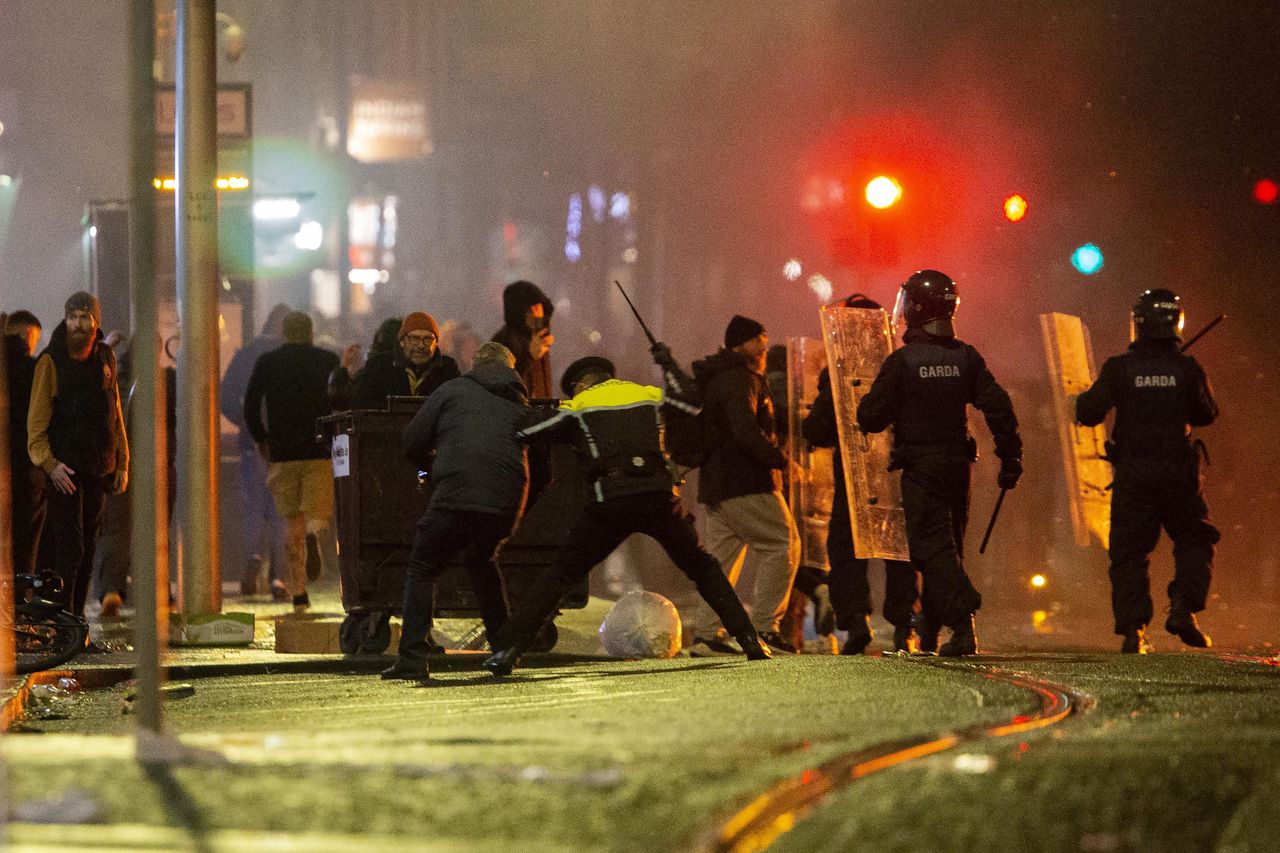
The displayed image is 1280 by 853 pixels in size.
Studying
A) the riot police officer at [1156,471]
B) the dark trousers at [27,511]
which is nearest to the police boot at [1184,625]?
the riot police officer at [1156,471]

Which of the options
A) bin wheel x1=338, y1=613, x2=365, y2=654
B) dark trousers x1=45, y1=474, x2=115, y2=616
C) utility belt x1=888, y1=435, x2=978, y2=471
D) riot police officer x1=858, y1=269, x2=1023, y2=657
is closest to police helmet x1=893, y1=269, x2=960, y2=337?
riot police officer x1=858, y1=269, x2=1023, y2=657

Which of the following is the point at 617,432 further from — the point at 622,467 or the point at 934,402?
the point at 934,402

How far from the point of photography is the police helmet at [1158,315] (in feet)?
36.2

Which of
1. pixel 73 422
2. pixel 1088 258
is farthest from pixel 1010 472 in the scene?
pixel 73 422

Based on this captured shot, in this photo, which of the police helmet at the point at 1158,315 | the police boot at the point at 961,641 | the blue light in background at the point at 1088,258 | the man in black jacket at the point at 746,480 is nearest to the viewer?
the police boot at the point at 961,641

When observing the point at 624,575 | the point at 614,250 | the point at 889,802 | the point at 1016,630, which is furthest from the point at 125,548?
the point at 614,250

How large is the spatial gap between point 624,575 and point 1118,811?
53.5ft

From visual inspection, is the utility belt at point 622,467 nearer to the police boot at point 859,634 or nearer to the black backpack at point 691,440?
the black backpack at point 691,440

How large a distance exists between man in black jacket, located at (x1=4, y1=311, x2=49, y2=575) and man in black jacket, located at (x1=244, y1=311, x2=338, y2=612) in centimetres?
233

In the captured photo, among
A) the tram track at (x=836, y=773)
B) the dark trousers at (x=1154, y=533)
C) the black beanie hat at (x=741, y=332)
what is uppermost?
the black beanie hat at (x=741, y=332)

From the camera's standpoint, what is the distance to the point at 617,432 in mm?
9477

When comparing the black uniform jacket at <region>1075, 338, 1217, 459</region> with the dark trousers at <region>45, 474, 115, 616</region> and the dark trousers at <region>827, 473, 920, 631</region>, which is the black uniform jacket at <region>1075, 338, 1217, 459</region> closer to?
the dark trousers at <region>827, 473, 920, 631</region>

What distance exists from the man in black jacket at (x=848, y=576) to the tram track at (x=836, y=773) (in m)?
3.30

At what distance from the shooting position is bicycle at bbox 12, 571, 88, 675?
952cm
